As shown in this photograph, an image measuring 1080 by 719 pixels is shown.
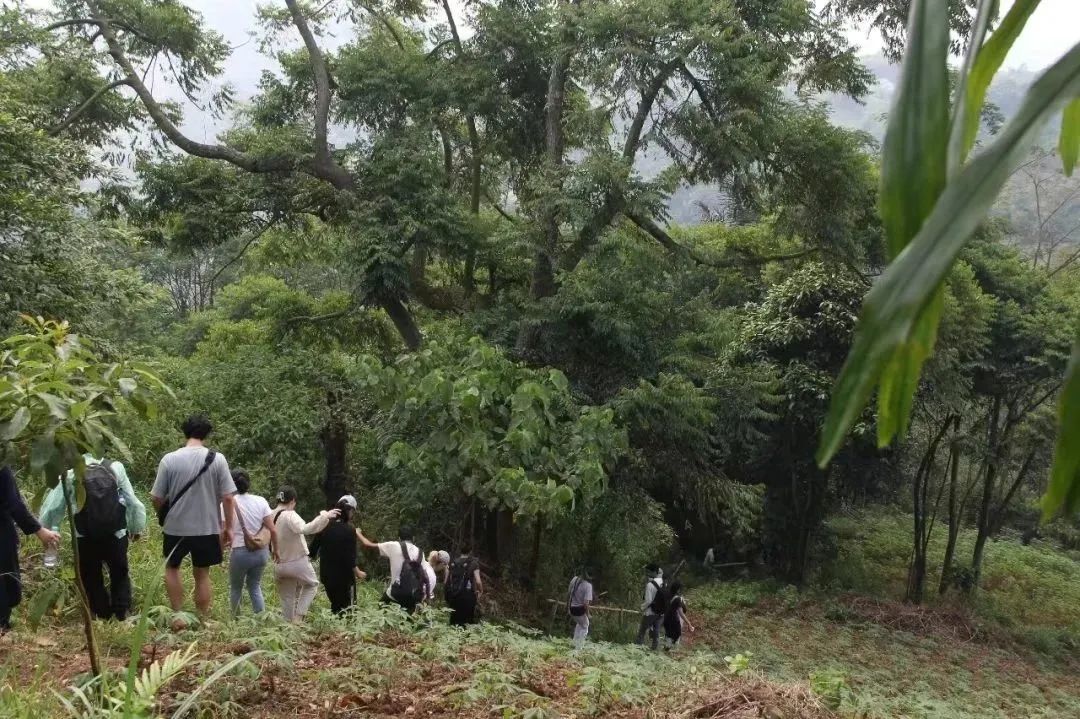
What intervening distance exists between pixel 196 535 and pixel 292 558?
0.85 m

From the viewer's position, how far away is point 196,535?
4.57m

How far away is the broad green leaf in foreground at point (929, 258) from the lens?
0.49m

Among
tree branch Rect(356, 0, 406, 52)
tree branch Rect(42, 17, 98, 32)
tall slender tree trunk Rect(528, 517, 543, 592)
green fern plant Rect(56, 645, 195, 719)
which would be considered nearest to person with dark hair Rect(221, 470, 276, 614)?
green fern plant Rect(56, 645, 195, 719)

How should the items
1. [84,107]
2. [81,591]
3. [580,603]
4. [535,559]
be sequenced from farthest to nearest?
[84,107] < [535,559] < [580,603] < [81,591]

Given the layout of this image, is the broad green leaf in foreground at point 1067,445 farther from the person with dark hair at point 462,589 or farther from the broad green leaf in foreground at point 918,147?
the person with dark hair at point 462,589

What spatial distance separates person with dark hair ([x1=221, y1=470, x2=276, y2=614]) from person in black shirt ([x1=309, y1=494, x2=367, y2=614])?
1.24 ft

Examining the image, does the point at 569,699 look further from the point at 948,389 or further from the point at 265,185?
the point at 948,389

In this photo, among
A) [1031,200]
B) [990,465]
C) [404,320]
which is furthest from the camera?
[1031,200]

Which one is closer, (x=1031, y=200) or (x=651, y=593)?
(x=651, y=593)

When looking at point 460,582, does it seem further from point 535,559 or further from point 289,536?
point 535,559

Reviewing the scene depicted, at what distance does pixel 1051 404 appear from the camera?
16266 mm

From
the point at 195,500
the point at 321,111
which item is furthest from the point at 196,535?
the point at 321,111

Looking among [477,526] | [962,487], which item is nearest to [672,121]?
[477,526]

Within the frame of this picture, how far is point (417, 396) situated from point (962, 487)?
18440mm
